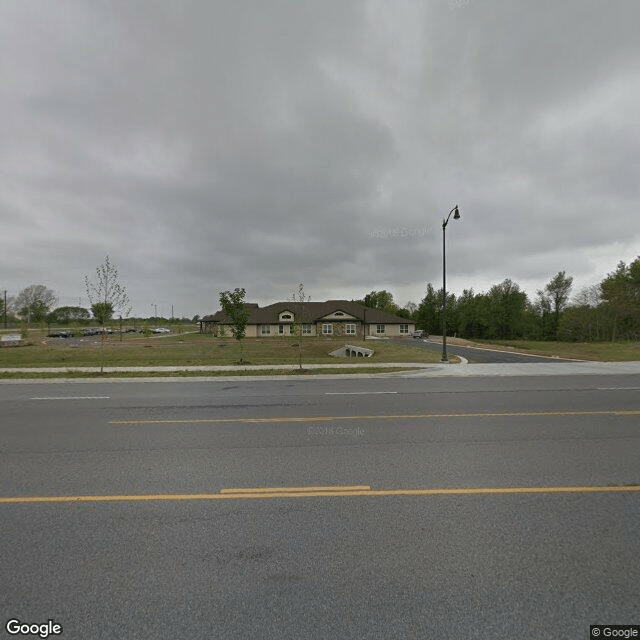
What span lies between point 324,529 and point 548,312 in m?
89.7

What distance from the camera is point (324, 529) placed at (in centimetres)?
352

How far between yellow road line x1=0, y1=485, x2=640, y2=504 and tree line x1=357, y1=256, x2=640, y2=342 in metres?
→ 62.9

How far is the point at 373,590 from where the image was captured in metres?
2.70

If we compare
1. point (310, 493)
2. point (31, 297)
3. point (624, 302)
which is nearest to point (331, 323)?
point (624, 302)

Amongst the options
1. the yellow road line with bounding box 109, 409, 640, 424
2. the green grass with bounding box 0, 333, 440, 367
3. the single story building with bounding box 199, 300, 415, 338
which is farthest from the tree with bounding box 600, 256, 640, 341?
the yellow road line with bounding box 109, 409, 640, 424

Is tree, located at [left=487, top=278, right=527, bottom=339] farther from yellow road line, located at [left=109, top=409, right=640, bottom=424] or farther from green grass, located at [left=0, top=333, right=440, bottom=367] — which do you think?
yellow road line, located at [left=109, top=409, right=640, bottom=424]

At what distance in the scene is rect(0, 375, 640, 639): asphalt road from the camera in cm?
251

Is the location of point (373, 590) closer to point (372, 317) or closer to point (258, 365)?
point (258, 365)

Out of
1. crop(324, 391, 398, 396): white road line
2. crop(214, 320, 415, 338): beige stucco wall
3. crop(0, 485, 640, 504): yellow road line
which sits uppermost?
crop(214, 320, 415, 338): beige stucco wall

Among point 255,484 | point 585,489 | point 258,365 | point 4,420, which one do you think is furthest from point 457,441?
point 258,365

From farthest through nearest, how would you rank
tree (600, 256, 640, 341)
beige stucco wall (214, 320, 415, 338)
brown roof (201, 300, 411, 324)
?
brown roof (201, 300, 411, 324) < beige stucco wall (214, 320, 415, 338) < tree (600, 256, 640, 341)

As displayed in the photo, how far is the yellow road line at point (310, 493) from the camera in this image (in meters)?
4.19

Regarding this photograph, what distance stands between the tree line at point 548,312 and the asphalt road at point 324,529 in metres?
62.8

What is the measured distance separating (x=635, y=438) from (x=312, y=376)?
1153 centimetres
